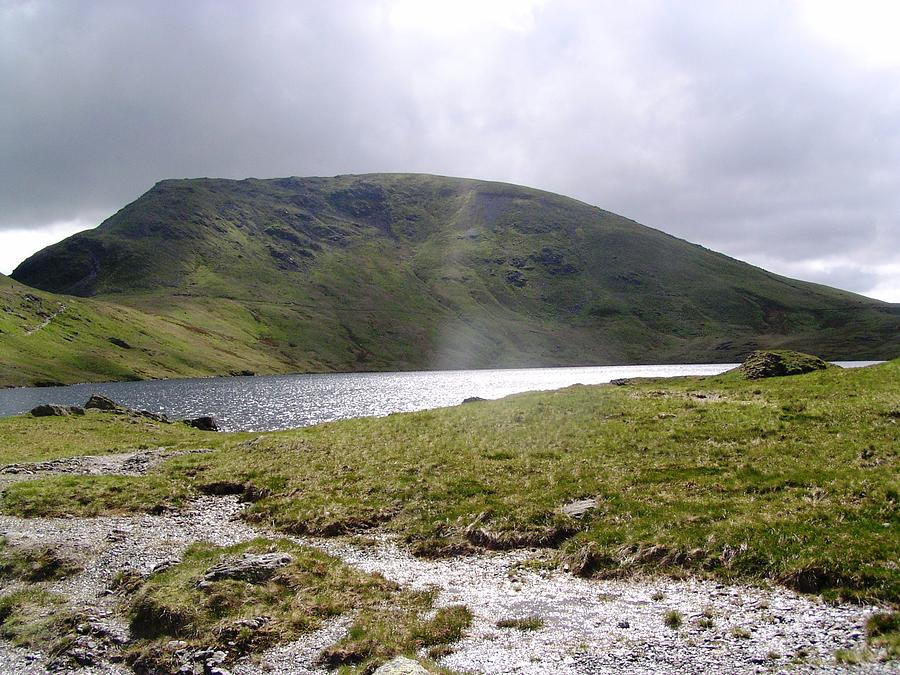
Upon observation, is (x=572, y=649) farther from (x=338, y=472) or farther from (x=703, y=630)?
(x=338, y=472)

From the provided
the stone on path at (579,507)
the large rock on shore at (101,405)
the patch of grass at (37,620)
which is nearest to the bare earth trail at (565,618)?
the patch of grass at (37,620)

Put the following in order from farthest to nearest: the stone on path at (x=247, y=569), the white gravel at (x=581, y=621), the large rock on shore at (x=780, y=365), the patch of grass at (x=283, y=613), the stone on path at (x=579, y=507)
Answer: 1. the large rock on shore at (x=780, y=365)
2. the stone on path at (x=579, y=507)
3. the stone on path at (x=247, y=569)
4. the patch of grass at (x=283, y=613)
5. the white gravel at (x=581, y=621)

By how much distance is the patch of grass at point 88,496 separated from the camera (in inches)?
962

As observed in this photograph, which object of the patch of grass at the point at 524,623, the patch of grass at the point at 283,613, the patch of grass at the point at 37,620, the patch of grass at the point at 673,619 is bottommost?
the patch of grass at the point at 37,620

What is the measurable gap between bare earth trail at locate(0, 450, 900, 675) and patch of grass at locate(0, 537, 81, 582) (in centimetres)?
50

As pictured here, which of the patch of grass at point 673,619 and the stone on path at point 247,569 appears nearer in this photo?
the patch of grass at point 673,619

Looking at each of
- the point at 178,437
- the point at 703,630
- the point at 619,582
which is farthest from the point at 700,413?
the point at 178,437

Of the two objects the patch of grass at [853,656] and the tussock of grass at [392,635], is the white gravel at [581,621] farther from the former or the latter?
the tussock of grass at [392,635]

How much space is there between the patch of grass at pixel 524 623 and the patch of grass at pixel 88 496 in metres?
19.6

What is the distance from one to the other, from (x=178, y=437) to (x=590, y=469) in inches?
1712

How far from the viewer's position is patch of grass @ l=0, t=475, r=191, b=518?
2444 centimetres

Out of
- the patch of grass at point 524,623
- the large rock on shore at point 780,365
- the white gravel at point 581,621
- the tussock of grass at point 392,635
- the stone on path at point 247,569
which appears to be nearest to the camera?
the white gravel at point 581,621

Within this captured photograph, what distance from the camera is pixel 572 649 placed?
11.7m

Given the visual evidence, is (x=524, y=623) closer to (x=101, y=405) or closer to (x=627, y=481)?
(x=627, y=481)
